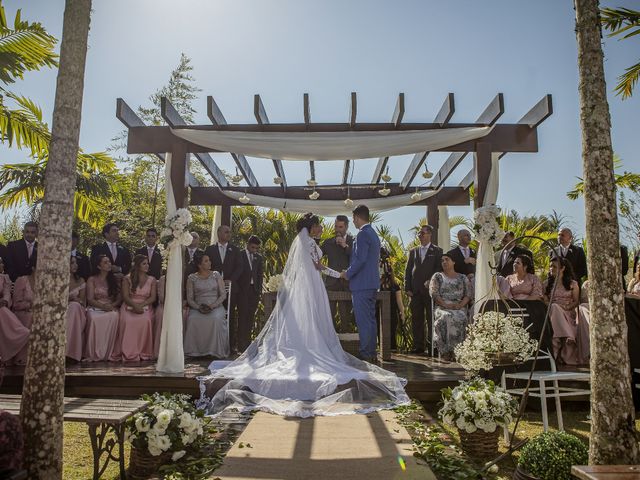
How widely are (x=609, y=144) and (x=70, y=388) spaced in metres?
6.42

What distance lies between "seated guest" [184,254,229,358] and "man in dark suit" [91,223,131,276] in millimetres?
1148

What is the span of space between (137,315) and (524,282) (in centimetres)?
601

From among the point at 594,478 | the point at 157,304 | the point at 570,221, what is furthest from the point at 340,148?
the point at 570,221

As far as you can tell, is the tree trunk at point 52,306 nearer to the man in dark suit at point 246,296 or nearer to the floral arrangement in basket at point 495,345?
the floral arrangement in basket at point 495,345

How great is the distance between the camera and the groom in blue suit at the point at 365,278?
25.8 ft

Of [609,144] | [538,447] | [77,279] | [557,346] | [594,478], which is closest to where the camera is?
[594,478]

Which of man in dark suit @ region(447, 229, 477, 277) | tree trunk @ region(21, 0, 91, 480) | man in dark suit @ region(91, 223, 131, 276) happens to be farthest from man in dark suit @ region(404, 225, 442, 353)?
tree trunk @ region(21, 0, 91, 480)

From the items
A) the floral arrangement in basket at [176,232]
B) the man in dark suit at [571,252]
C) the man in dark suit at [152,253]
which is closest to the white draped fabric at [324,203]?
the man in dark suit at [152,253]

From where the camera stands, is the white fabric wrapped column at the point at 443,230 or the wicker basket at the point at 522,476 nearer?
the wicker basket at the point at 522,476

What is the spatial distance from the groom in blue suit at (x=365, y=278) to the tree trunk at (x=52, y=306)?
5030 mm

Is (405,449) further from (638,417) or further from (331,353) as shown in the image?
(638,417)

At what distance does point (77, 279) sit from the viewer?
8.31 m

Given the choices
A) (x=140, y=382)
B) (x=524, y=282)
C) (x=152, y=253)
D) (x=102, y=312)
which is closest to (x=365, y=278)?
(x=524, y=282)

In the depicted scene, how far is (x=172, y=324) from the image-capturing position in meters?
6.84
